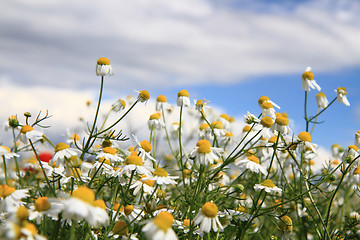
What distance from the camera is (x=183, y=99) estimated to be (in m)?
3.35

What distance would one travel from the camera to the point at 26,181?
3.99 m

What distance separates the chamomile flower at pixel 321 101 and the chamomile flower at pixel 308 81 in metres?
0.30

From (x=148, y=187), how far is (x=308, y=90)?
5.48ft

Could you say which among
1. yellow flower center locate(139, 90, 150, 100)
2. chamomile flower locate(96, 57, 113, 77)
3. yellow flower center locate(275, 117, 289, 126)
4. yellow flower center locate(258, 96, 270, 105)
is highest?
yellow flower center locate(258, 96, 270, 105)

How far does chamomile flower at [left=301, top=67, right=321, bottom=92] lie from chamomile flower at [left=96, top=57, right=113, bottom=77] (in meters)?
1.64

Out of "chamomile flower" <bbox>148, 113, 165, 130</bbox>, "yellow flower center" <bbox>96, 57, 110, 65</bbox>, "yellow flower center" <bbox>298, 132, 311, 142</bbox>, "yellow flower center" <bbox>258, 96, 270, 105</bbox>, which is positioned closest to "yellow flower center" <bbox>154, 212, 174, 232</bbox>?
"yellow flower center" <bbox>96, 57, 110, 65</bbox>

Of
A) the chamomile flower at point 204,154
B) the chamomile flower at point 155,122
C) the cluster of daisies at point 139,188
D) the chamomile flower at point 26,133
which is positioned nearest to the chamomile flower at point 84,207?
the cluster of daisies at point 139,188

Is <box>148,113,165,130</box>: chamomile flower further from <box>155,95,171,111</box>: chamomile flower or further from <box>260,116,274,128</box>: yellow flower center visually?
<box>260,116,274,128</box>: yellow flower center

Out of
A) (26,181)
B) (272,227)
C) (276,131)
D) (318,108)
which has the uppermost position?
(318,108)

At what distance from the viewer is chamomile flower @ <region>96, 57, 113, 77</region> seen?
8.64 feet

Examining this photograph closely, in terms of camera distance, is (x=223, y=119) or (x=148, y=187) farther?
(x=223, y=119)

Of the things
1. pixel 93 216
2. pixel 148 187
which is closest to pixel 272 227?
pixel 148 187

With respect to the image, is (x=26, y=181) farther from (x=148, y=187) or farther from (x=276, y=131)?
(x=276, y=131)

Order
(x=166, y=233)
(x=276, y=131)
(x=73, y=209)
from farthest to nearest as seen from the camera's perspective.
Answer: (x=276, y=131) < (x=166, y=233) < (x=73, y=209)
